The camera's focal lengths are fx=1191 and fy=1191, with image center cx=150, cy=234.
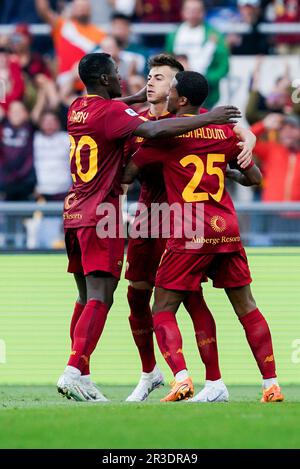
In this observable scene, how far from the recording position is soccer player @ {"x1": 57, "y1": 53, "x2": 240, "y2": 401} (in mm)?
8188

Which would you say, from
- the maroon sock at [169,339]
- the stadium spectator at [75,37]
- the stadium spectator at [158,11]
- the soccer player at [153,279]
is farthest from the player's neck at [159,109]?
the stadium spectator at [158,11]

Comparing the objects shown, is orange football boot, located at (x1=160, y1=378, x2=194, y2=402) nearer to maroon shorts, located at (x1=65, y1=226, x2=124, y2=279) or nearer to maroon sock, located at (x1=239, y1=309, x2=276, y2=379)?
maroon sock, located at (x1=239, y1=309, x2=276, y2=379)

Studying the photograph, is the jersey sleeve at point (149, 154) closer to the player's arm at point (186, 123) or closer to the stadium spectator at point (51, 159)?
the player's arm at point (186, 123)

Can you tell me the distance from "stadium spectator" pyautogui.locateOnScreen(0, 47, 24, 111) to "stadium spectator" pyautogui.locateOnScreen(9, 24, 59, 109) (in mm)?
112

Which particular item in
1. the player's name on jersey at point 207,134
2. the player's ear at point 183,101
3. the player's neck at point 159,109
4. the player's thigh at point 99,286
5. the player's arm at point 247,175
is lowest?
the player's thigh at point 99,286

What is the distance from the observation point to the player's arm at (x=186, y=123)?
7949 millimetres

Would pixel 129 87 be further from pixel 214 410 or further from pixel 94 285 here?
pixel 214 410

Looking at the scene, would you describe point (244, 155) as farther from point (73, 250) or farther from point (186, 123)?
point (73, 250)

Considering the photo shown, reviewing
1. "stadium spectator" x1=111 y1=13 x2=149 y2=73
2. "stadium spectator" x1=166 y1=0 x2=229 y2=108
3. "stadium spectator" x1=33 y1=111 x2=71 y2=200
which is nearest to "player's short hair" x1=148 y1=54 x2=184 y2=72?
"stadium spectator" x1=33 y1=111 x2=71 y2=200

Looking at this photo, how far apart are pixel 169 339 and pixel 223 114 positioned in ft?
5.23

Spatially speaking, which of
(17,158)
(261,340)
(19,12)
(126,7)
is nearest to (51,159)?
(17,158)

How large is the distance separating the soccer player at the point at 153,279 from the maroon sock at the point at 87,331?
730mm
